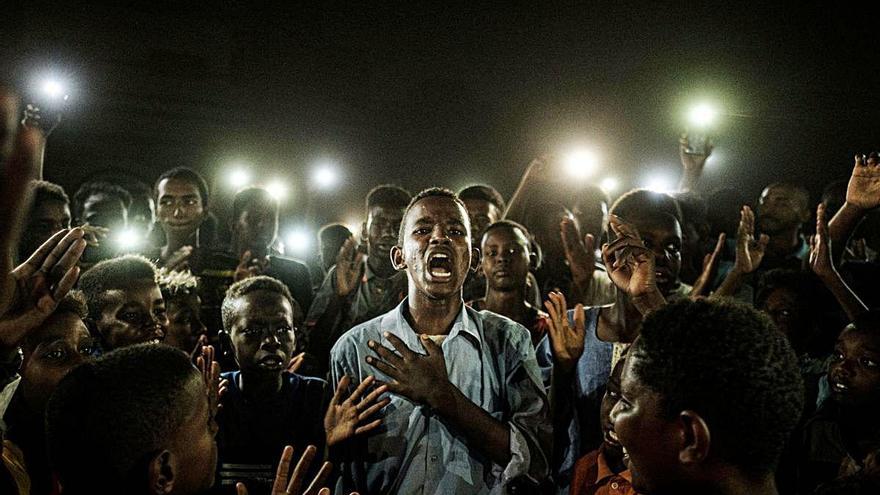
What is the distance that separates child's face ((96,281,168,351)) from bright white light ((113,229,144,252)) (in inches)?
71.4

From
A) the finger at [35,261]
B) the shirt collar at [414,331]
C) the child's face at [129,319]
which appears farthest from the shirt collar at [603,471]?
the finger at [35,261]

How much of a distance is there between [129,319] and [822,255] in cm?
387

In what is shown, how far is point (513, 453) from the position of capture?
2.88 m

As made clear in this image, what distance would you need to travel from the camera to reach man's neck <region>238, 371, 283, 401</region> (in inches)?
138

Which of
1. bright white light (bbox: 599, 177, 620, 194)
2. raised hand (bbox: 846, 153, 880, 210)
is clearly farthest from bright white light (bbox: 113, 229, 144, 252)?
bright white light (bbox: 599, 177, 620, 194)

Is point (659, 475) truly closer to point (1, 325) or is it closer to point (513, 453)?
point (513, 453)

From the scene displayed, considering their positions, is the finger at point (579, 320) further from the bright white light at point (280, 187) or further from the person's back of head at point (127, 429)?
the bright white light at point (280, 187)

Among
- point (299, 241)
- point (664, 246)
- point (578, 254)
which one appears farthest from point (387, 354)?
point (299, 241)

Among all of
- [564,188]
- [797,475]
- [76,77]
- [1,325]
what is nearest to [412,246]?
[1,325]

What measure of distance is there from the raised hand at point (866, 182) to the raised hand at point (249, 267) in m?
4.13

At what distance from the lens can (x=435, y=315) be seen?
334 cm

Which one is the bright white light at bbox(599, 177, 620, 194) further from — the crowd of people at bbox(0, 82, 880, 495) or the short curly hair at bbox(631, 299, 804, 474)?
the short curly hair at bbox(631, 299, 804, 474)

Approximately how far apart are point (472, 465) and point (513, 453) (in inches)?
8.0

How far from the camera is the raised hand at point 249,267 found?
525 centimetres
